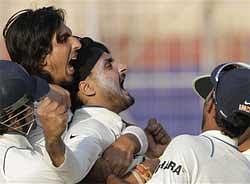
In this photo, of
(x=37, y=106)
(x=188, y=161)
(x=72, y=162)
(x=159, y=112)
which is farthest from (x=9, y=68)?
(x=159, y=112)

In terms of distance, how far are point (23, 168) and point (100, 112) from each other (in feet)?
2.28

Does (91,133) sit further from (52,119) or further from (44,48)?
(52,119)

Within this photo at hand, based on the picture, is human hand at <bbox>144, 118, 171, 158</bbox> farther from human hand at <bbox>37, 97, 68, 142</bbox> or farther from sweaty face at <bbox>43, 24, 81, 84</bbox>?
human hand at <bbox>37, 97, 68, 142</bbox>

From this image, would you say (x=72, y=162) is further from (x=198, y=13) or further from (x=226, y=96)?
(x=198, y=13)

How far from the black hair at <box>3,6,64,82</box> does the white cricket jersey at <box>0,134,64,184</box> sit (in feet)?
1.94

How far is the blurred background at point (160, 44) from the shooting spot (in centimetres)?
827

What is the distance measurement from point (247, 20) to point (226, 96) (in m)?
5.11

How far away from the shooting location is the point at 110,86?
4.17m

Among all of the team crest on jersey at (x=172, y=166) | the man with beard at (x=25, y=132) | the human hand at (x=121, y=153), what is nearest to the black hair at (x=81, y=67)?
the human hand at (x=121, y=153)

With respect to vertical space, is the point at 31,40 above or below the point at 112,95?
above

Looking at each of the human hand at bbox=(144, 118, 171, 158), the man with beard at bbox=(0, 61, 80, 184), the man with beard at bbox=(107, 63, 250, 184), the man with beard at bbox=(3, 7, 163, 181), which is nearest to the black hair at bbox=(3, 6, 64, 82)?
the man with beard at bbox=(3, 7, 163, 181)

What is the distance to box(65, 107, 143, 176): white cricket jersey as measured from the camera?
11.8 ft

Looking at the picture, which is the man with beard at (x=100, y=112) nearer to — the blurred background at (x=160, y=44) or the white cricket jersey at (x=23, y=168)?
the white cricket jersey at (x=23, y=168)

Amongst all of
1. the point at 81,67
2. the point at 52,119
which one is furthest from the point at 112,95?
the point at 52,119
